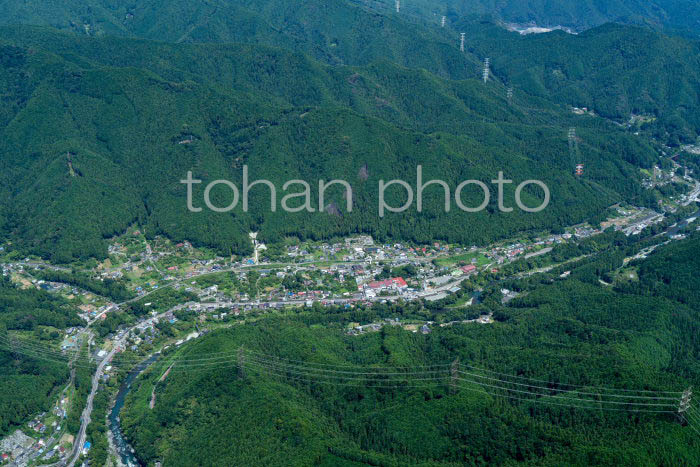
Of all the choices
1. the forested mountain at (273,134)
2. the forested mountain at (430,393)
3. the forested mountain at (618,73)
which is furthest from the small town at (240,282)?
the forested mountain at (618,73)

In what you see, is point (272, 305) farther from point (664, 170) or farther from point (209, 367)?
point (664, 170)

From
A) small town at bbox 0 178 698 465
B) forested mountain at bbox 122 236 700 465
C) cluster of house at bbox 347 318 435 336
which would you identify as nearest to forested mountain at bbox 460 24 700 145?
small town at bbox 0 178 698 465

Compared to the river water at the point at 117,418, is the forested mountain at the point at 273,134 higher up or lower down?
higher up

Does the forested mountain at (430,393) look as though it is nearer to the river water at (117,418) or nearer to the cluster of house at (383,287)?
the river water at (117,418)

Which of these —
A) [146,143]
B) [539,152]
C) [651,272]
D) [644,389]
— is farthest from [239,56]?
[644,389]

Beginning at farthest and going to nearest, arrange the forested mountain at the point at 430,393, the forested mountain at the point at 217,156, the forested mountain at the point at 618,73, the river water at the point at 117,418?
the forested mountain at the point at 618,73
the forested mountain at the point at 217,156
the river water at the point at 117,418
the forested mountain at the point at 430,393

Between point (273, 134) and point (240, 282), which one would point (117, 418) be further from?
point (273, 134)
